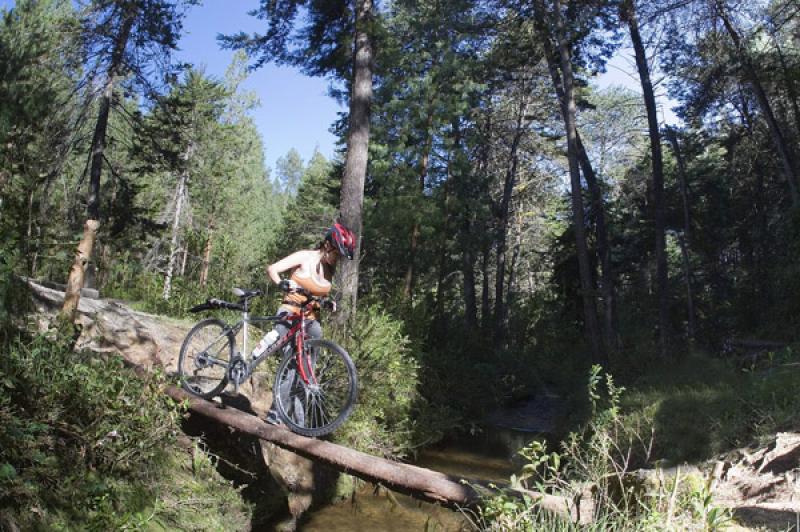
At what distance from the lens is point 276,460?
7039 mm

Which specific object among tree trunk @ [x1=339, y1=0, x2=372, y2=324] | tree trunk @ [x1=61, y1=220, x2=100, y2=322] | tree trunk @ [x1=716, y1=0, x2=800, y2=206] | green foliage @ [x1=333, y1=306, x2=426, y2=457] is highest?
tree trunk @ [x1=716, y1=0, x2=800, y2=206]

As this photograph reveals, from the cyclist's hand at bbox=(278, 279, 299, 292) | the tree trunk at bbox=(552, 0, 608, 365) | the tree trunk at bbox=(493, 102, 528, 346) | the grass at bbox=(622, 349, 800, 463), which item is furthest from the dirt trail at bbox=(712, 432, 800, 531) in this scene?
the tree trunk at bbox=(493, 102, 528, 346)

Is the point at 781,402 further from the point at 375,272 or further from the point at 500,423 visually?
the point at 375,272

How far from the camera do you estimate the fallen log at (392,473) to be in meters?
3.62

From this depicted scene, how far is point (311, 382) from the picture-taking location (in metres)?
5.57

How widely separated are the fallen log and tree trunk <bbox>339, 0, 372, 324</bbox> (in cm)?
422

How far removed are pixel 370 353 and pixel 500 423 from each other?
758 centimetres

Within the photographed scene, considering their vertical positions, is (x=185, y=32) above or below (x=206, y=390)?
above

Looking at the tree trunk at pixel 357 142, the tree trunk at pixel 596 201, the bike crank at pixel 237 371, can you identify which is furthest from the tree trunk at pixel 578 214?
the bike crank at pixel 237 371

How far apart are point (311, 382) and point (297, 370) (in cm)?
20

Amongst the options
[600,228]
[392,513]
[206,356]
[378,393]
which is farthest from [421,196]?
[206,356]

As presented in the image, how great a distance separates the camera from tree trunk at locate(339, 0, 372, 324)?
952 centimetres

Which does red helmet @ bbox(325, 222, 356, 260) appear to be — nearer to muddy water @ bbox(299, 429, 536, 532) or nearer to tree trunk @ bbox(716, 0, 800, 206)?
muddy water @ bbox(299, 429, 536, 532)

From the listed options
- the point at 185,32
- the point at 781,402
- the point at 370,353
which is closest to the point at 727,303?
the point at 781,402
